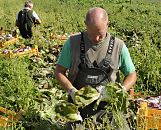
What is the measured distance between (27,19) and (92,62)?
22.6ft

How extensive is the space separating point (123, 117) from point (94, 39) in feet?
2.44

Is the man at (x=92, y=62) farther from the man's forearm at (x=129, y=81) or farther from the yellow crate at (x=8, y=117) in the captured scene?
the yellow crate at (x=8, y=117)

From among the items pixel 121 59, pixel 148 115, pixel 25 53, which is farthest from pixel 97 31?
pixel 25 53

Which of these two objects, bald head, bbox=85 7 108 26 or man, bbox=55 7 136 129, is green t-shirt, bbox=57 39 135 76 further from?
bald head, bbox=85 7 108 26

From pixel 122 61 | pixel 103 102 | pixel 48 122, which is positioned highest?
pixel 122 61

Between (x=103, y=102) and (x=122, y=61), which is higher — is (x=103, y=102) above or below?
below

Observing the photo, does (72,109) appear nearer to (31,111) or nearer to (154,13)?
(31,111)

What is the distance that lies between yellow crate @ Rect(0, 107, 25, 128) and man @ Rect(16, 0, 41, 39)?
18.3 ft

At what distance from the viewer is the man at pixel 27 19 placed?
11.1 m

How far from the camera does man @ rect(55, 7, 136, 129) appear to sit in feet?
14.5

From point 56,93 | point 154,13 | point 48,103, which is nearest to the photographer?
point 48,103

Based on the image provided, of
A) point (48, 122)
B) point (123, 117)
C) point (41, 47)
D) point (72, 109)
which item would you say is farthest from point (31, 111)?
point (41, 47)

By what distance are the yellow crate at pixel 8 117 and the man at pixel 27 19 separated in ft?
18.3

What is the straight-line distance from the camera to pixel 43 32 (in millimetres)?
12570
